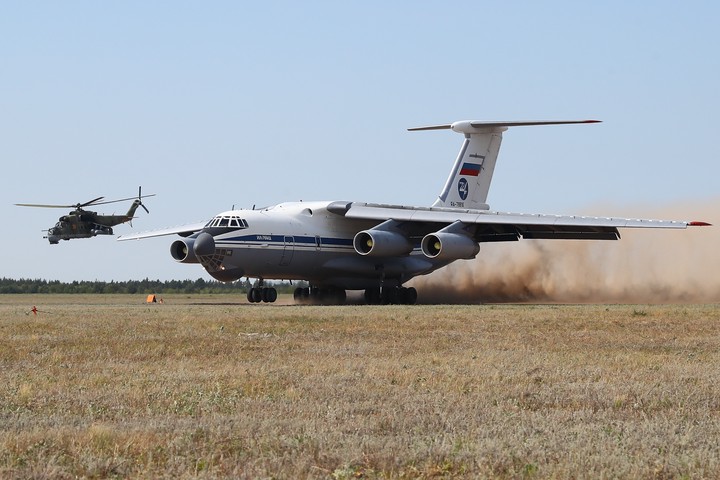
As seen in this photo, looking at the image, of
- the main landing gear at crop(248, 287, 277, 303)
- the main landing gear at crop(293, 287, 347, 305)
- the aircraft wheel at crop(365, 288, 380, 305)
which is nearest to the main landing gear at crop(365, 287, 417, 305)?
the aircraft wheel at crop(365, 288, 380, 305)

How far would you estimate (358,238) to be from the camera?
116 feet

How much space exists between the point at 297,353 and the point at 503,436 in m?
7.04

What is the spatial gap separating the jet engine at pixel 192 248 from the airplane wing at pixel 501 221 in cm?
496

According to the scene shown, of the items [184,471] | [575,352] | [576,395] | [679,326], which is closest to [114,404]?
[184,471]

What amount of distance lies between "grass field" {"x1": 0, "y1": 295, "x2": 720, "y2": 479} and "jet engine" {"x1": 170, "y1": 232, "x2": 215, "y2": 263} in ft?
48.2

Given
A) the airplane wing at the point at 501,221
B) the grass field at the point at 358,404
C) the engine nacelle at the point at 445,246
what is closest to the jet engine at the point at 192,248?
the airplane wing at the point at 501,221

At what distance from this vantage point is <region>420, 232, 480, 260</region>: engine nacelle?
33.8 m

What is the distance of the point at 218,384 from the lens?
1070 centimetres

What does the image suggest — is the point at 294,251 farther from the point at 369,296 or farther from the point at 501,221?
the point at 501,221

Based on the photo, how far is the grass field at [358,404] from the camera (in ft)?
21.7

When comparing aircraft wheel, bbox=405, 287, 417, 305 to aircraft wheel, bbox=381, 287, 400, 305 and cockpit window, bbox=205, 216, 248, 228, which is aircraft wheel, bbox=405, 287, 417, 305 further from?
cockpit window, bbox=205, 216, 248, 228

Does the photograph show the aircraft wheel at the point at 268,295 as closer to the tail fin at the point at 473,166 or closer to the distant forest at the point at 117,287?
the tail fin at the point at 473,166

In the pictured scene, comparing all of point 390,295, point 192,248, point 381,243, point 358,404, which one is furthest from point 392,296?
point 358,404

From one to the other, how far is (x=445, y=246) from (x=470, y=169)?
24.6 feet
